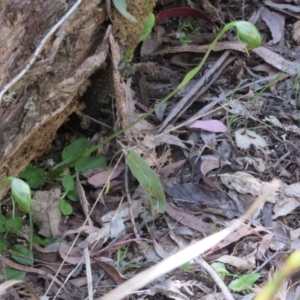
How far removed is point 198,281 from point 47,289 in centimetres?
40

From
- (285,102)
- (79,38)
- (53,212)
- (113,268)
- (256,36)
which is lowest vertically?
(285,102)

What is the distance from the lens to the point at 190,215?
5.19 feet

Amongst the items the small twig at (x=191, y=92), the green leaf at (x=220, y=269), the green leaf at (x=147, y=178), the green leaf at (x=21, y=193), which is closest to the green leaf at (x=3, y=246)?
the green leaf at (x=21, y=193)

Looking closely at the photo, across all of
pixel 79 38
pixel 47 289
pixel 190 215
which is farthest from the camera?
pixel 190 215

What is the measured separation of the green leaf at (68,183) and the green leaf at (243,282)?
56cm

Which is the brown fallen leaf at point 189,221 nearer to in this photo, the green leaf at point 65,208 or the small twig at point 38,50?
the green leaf at point 65,208

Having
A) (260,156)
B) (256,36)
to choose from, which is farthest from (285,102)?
(256,36)

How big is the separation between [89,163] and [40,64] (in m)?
0.45

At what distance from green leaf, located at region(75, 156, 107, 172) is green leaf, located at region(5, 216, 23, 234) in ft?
0.92

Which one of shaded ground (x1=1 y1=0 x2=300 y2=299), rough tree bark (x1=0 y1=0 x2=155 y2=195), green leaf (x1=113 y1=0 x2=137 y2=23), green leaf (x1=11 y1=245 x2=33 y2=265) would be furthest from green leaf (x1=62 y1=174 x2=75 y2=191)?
green leaf (x1=113 y1=0 x2=137 y2=23)

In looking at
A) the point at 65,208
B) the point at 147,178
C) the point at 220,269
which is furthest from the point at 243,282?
the point at 65,208

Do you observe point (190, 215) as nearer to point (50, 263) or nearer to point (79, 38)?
point (50, 263)

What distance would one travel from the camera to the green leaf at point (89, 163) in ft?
5.45

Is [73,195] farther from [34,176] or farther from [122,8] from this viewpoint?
[122,8]
